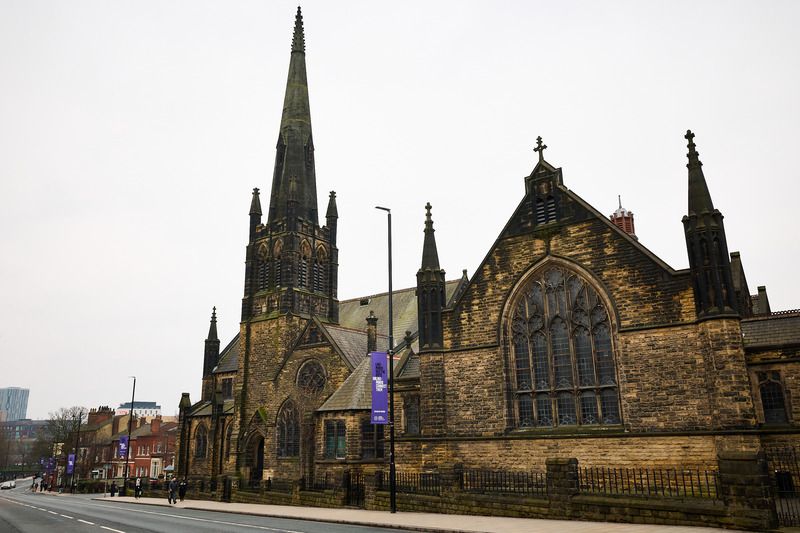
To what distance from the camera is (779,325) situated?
22.9 meters

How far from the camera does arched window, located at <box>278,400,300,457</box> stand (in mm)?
36750

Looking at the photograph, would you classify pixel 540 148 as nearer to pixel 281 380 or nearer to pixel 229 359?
pixel 281 380

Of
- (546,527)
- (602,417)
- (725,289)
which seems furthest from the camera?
(602,417)

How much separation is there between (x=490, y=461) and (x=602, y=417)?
4.56m

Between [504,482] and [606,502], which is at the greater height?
[504,482]

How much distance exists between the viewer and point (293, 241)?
143ft

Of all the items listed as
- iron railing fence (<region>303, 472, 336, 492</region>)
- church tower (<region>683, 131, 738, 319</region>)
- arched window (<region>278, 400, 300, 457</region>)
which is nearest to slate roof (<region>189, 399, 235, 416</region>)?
arched window (<region>278, 400, 300, 457</region>)

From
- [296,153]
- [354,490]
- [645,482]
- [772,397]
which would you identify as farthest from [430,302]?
[296,153]

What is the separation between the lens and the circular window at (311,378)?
36.8 metres

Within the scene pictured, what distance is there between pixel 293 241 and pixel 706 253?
96.7 feet

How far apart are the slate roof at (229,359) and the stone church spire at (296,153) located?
12.5 metres

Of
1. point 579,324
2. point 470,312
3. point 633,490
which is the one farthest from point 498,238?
point 633,490

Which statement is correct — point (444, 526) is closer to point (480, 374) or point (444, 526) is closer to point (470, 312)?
point (480, 374)

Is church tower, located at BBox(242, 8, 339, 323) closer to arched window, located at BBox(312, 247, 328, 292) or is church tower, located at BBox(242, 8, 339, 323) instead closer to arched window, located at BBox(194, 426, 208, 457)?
arched window, located at BBox(312, 247, 328, 292)
